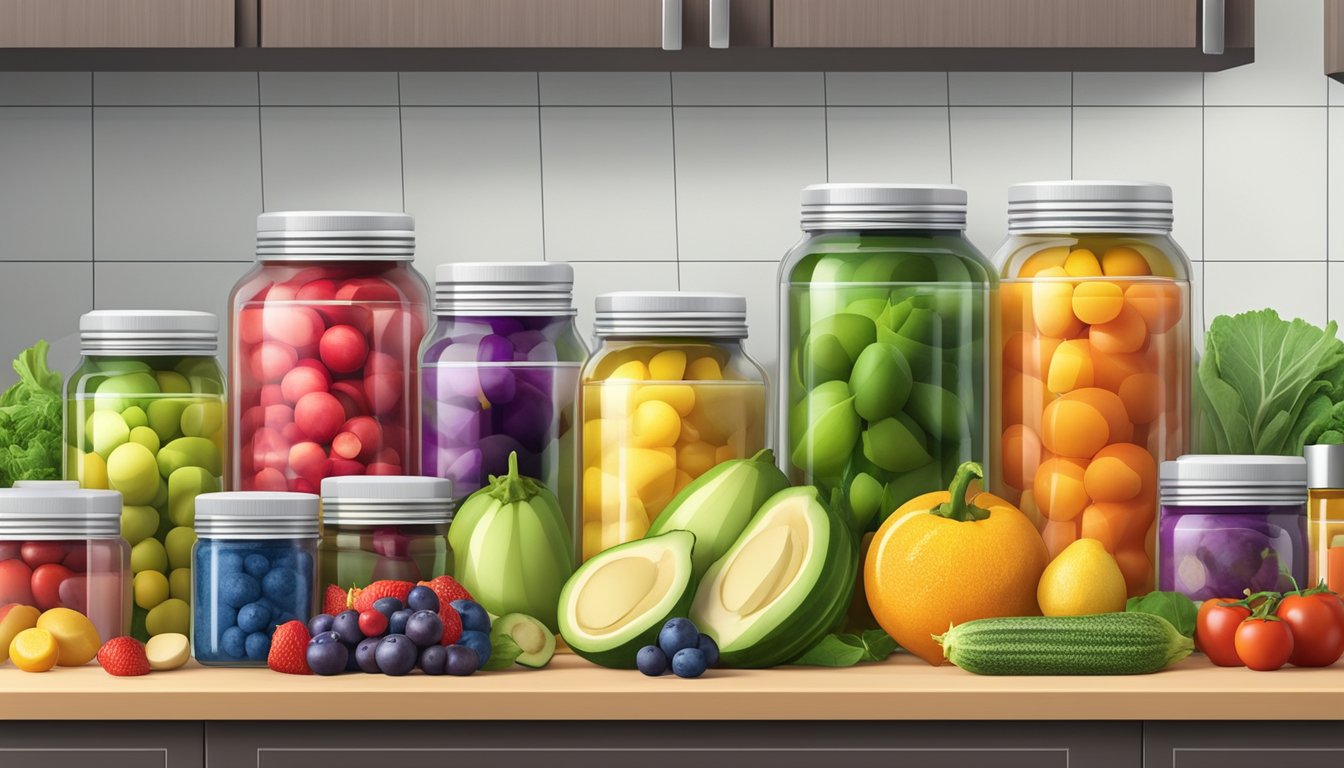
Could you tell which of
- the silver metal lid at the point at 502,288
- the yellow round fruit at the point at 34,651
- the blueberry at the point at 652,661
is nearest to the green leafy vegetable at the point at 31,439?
the yellow round fruit at the point at 34,651

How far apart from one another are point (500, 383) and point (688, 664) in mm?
366

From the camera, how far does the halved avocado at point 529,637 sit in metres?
1.13

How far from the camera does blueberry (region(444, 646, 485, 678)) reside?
1.07 m

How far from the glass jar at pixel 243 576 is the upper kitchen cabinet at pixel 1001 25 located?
26.6 inches

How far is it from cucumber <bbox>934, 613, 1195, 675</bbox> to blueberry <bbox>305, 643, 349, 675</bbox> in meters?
0.45

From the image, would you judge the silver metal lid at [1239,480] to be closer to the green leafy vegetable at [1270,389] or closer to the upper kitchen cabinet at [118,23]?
the green leafy vegetable at [1270,389]

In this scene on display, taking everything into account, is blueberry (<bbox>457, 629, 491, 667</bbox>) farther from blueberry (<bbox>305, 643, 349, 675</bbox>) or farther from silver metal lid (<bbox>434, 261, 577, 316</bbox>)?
silver metal lid (<bbox>434, 261, 577, 316</bbox>)

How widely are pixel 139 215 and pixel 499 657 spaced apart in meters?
0.83

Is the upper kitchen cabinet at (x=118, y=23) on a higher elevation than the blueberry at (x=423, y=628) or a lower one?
higher

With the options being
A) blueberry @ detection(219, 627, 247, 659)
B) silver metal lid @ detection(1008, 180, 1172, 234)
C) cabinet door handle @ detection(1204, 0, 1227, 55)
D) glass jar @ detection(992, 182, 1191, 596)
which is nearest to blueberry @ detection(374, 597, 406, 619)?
blueberry @ detection(219, 627, 247, 659)

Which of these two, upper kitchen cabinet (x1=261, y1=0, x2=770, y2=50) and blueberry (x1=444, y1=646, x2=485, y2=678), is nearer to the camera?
blueberry (x1=444, y1=646, x2=485, y2=678)

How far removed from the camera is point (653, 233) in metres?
1.67

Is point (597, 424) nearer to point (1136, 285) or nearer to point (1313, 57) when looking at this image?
point (1136, 285)

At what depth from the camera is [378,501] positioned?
1177 mm
